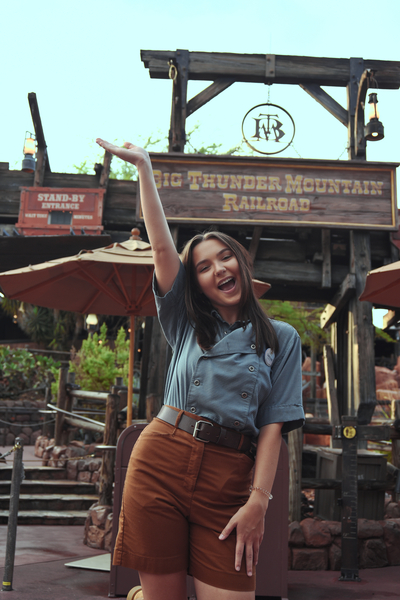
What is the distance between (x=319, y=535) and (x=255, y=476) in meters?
3.59

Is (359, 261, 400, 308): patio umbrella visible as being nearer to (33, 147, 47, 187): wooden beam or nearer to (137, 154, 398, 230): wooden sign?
(137, 154, 398, 230): wooden sign

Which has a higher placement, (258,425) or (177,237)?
(177,237)

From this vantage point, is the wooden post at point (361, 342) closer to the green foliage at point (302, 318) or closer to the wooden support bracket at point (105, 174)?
the wooden support bracket at point (105, 174)

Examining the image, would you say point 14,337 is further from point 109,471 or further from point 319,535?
point 319,535

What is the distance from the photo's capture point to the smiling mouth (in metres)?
1.75

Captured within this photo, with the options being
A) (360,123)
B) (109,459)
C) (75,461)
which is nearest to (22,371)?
(75,461)

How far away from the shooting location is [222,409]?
1.59 meters

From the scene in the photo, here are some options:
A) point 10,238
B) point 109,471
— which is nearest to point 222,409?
point 109,471

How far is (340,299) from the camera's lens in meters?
9.08

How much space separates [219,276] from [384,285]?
3.61m

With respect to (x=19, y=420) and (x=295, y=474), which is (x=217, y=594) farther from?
(x=19, y=420)

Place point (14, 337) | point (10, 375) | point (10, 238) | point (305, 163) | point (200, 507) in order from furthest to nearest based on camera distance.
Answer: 1. point (14, 337)
2. point (10, 375)
3. point (305, 163)
4. point (10, 238)
5. point (200, 507)

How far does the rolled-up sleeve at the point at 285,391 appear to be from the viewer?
5.43ft

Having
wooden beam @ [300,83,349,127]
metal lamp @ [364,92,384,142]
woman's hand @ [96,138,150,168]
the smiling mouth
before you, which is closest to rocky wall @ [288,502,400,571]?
the smiling mouth
